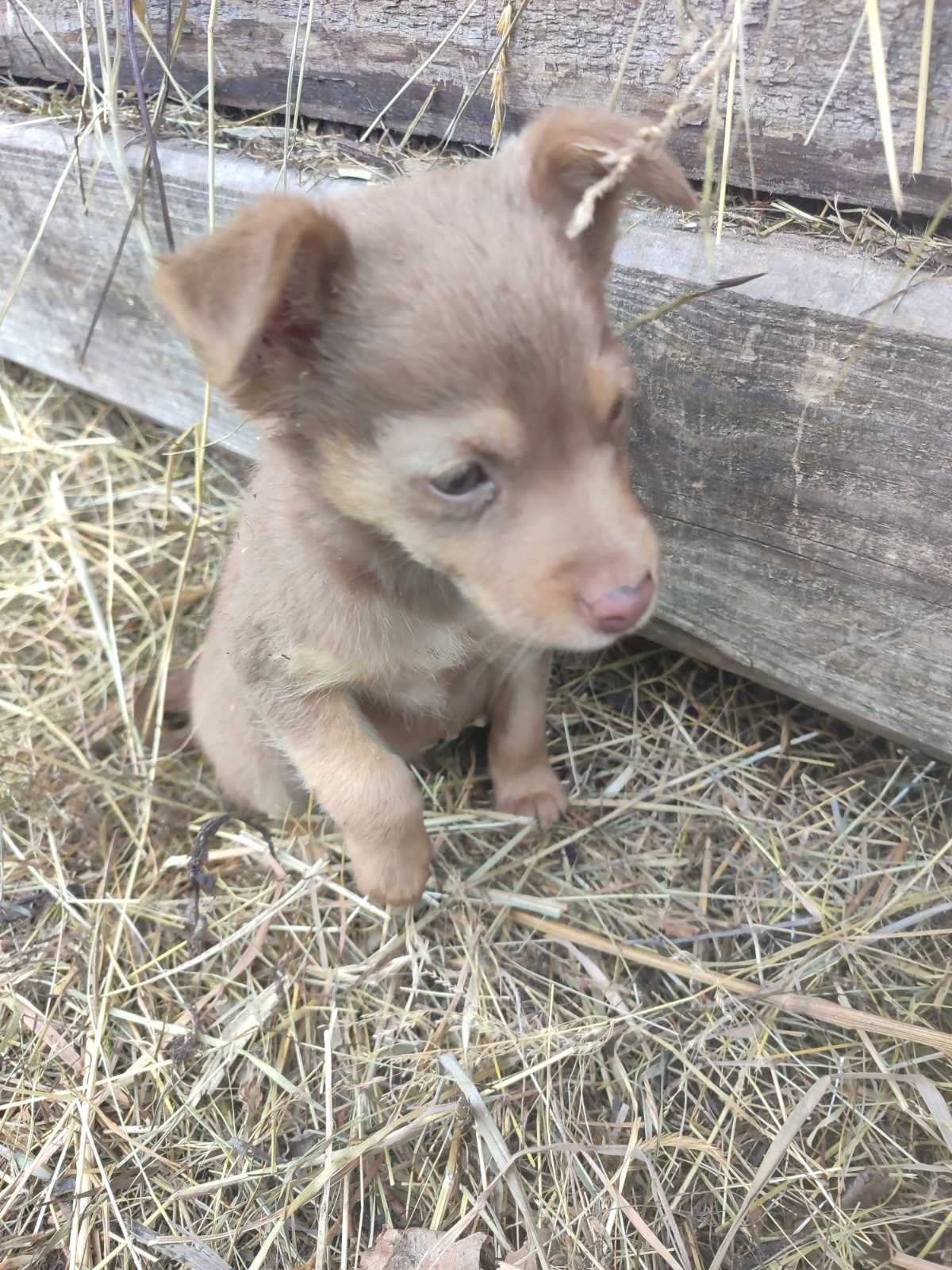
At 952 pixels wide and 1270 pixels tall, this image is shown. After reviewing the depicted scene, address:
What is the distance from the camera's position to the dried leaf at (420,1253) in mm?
2074

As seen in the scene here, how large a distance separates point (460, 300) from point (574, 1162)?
6.20 feet

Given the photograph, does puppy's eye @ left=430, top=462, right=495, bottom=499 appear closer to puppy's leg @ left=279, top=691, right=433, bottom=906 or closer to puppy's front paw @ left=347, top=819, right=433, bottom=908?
puppy's leg @ left=279, top=691, right=433, bottom=906

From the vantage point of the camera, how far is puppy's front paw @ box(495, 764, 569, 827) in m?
2.89

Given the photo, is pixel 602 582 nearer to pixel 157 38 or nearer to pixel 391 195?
pixel 391 195

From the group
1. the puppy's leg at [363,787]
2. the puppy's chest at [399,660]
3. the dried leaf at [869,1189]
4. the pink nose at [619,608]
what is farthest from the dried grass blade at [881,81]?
the dried leaf at [869,1189]

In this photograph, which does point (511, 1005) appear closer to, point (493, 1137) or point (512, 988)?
point (512, 988)

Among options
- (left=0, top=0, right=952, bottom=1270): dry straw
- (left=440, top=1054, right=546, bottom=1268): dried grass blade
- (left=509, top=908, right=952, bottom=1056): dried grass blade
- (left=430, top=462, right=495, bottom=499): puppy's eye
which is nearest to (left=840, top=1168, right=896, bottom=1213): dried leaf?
(left=0, top=0, right=952, bottom=1270): dry straw

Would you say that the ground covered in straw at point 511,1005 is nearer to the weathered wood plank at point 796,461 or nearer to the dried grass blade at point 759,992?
the dried grass blade at point 759,992

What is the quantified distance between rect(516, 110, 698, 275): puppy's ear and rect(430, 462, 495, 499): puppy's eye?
0.44 metres

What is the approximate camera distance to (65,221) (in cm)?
327

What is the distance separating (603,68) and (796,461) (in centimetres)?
101

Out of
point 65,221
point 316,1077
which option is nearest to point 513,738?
point 316,1077

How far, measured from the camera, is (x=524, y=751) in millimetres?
2865

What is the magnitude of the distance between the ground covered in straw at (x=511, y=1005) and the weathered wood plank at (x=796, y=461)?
1.41 ft
